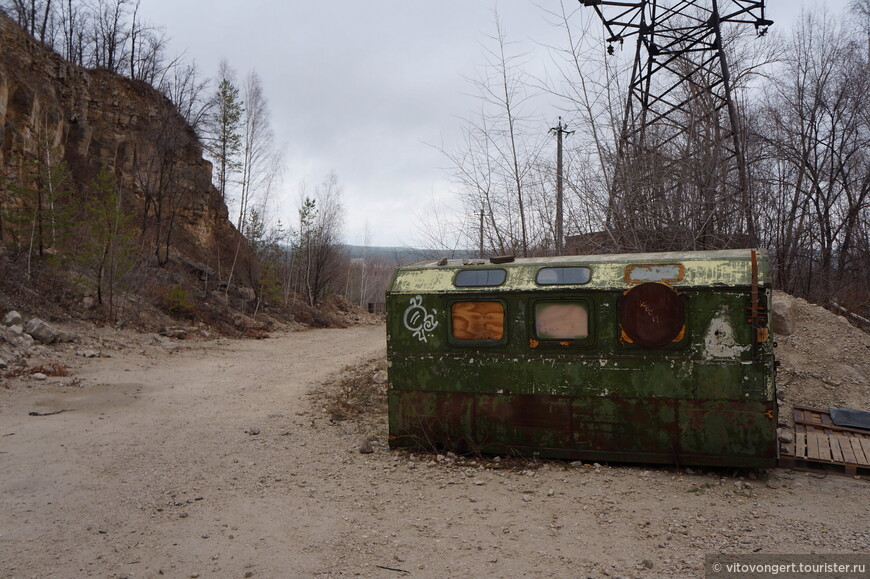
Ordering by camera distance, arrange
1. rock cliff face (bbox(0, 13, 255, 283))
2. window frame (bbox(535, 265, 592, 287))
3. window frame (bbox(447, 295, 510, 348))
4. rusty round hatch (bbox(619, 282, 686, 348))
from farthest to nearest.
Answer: rock cliff face (bbox(0, 13, 255, 283)) < window frame (bbox(447, 295, 510, 348)) < window frame (bbox(535, 265, 592, 287)) < rusty round hatch (bbox(619, 282, 686, 348))

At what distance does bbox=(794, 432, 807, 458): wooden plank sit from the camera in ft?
17.5

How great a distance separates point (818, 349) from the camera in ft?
30.7

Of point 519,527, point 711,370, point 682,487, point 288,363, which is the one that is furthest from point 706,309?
point 288,363

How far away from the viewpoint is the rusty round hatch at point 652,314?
5.07m

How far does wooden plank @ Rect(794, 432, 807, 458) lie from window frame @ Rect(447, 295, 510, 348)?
2989mm

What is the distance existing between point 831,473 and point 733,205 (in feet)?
16.0

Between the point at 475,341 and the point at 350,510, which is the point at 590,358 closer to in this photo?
the point at 475,341

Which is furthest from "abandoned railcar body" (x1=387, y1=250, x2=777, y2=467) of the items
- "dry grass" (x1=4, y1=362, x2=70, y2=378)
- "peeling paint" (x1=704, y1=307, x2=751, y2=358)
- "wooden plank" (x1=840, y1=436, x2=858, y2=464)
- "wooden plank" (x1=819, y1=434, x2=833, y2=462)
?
"dry grass" (x1=4, y1=362, x2=70, y2=378)

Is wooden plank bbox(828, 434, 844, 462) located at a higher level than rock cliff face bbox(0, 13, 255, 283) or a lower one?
lower

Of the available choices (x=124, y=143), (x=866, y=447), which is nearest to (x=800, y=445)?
(x=866, y=447)

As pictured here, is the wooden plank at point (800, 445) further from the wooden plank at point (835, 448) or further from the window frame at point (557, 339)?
the window frame at point (557, 339)

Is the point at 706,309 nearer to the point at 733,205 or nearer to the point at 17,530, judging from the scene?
the point at 733,205

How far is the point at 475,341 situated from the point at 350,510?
2026 millimetres

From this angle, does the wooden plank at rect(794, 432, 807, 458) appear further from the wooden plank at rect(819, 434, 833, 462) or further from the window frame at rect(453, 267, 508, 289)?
the window frame at rect(453, 267, 508, 289)
